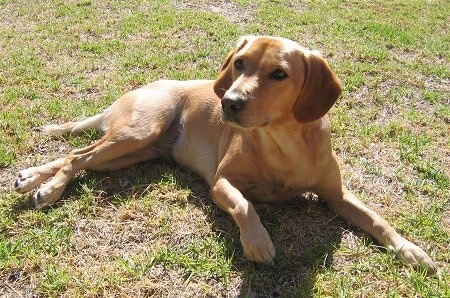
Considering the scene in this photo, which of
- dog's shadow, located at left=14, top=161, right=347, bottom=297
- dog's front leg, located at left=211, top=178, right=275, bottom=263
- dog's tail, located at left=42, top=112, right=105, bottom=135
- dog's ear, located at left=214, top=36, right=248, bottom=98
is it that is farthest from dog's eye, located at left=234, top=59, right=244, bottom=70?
dog's tail, located at left=42, top=112, right=105, bottom=135

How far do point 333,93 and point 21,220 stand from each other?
2.39 meters

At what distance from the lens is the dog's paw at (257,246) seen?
2.95 m

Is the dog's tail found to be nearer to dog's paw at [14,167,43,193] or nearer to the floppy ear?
dog's paw at [14,167,43,193]

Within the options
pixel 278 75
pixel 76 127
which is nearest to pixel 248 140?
pixel 278 75

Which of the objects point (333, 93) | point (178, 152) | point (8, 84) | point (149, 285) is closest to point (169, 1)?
point (8, 84)

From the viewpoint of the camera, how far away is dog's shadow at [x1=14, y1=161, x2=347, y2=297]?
2.90 meters

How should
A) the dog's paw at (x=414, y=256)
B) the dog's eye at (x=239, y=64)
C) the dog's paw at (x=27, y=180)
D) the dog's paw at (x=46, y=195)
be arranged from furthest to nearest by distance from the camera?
the dog's paw at (x=27, y=180)
the dog's paw at (x=46, y=195)
the dog's eye at (x=239, y=64)
the dog's paw at (x=414, y=256)

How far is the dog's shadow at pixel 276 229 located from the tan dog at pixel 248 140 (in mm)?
92

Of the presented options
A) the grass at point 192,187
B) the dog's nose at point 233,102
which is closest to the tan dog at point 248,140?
the dog's nose at point 233,102

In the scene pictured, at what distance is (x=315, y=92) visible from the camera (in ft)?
10.8

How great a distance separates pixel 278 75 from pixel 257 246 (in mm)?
1135

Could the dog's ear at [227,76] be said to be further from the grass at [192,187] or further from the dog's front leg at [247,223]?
the grass at [192,187]

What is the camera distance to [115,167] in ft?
13.6

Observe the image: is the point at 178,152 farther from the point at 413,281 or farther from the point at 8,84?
the point at 8,84
